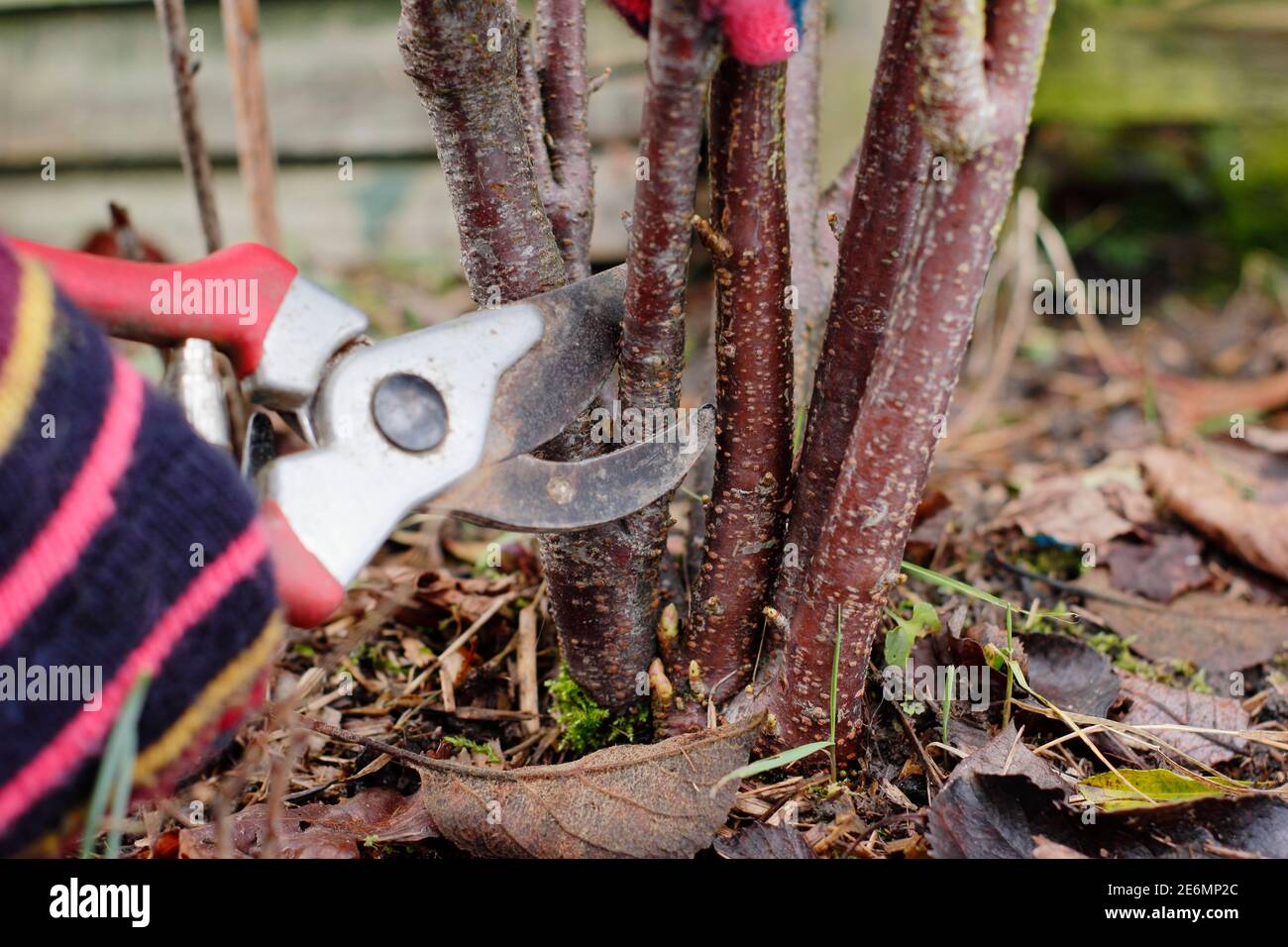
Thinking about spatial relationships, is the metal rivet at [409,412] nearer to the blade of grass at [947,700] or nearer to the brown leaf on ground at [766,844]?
the brown leaf on ground at [766,844]

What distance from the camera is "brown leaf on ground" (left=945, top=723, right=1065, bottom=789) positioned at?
1303 millimetres

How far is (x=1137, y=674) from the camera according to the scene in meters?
1.72

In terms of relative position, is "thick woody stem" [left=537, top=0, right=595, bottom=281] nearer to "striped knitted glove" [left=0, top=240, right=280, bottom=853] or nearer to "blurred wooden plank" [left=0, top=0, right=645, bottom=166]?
"striped knitted glove" [left=0, top=240, right=280, bottom=853]

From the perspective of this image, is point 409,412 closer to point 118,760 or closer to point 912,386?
point 118,760

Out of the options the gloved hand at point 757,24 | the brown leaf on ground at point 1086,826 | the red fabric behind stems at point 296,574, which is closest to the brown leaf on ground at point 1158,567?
the brown leaf on ground at point 1086,826

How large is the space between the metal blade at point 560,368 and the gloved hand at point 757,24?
363mm

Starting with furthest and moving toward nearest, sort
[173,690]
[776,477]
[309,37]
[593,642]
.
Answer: [309,37]
[593,642]
[776,477]
[173,690]

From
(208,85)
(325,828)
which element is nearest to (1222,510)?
(325,828)

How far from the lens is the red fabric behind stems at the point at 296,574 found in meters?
1.12

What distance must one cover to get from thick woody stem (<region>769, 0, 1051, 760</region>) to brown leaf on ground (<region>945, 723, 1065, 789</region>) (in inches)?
6.3
